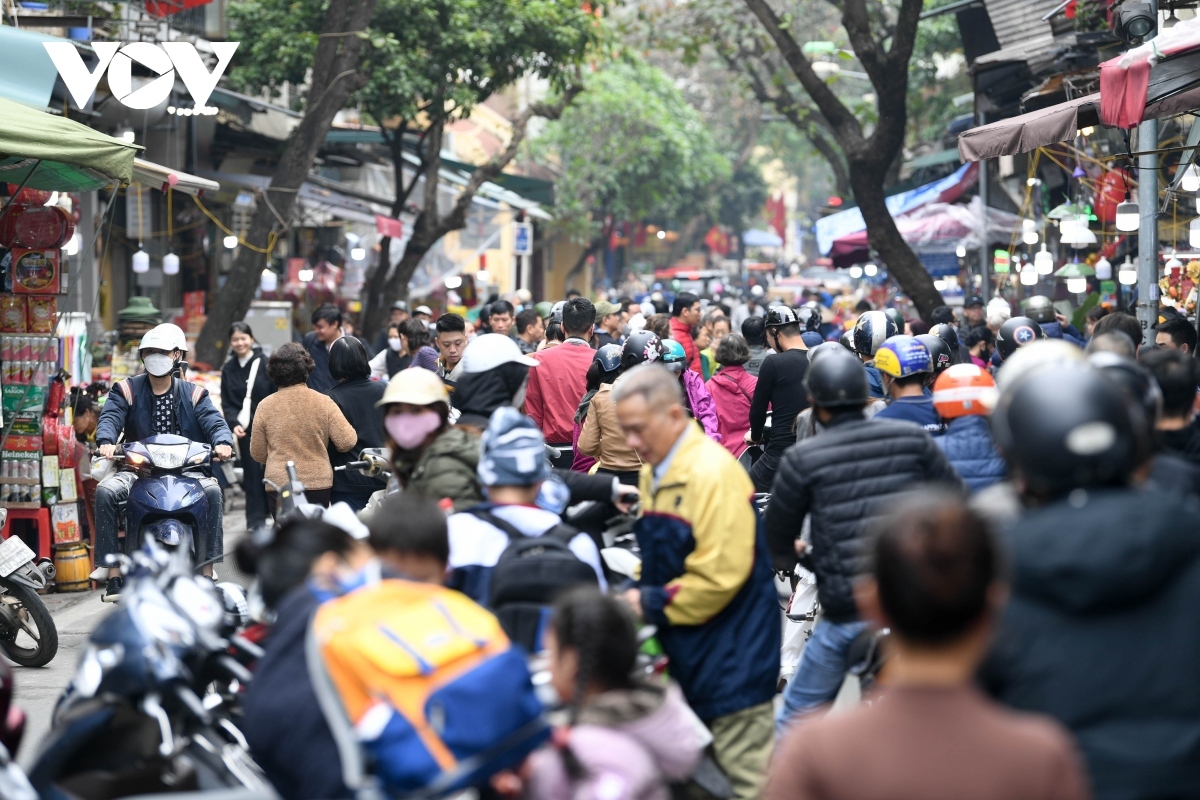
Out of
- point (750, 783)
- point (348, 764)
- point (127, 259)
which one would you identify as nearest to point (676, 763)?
point (348, 764)

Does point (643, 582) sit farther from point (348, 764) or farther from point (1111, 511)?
point (1111, 511)

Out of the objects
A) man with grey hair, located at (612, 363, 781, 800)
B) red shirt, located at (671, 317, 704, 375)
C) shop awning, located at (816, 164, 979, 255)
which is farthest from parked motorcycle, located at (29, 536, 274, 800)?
shop awning, located at (816, 164, 979, 255)

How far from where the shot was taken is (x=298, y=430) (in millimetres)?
9320

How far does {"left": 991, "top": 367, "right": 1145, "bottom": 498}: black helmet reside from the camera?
301 cm

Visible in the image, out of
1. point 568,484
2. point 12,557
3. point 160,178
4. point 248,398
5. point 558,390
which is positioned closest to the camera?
point 568,484

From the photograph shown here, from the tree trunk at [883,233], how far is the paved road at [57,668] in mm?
8728

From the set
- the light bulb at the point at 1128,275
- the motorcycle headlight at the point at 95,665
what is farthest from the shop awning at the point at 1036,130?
the motorcycle headlight at the point at 95,665

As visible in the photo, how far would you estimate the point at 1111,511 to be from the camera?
291cm

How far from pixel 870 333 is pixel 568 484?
436cm

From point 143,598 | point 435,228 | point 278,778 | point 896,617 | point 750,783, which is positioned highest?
point 435,228

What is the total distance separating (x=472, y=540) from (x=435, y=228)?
17.1 m

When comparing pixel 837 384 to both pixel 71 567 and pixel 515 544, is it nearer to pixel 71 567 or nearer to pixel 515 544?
pixel 515 544

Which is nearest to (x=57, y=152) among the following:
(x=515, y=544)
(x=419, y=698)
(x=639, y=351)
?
(x=639, y=351)

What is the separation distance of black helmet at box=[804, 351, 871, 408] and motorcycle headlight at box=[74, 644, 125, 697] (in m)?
2.66
